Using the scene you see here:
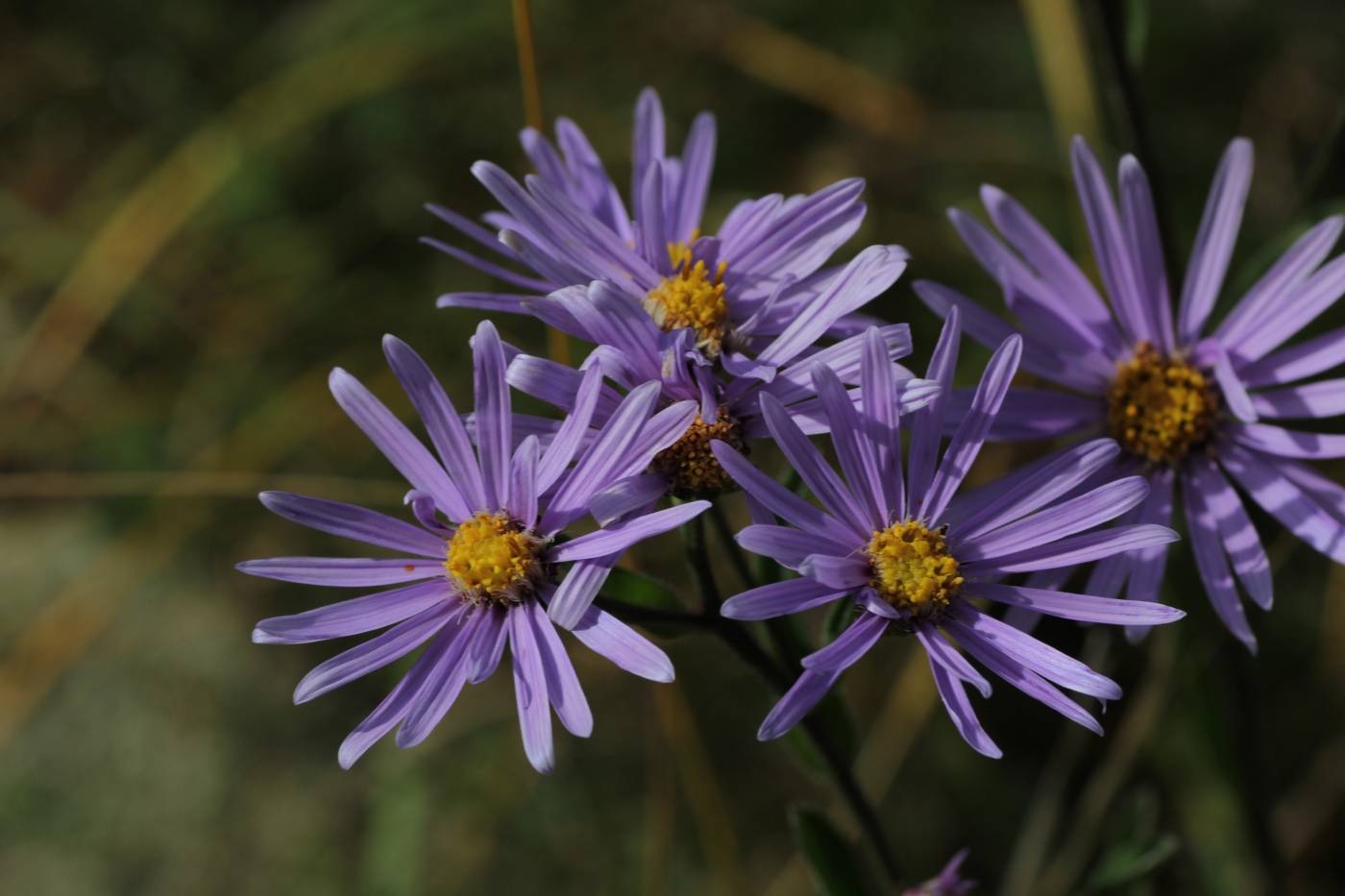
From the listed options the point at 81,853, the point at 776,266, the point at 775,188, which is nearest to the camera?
the point at 776,266

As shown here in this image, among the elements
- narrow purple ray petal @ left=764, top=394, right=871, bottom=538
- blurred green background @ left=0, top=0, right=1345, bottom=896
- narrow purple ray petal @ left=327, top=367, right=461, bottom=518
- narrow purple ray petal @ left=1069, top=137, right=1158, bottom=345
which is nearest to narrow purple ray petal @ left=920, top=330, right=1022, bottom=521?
narrow purple ray petal @ left=764, top=394, right=871, bottom=538

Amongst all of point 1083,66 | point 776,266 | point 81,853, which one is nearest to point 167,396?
point 81,853

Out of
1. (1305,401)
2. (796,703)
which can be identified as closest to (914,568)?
(796,703)

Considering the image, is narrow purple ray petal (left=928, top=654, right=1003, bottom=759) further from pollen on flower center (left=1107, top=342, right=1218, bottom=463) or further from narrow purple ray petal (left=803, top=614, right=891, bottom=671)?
pollen on flower center (left=1107, top=342, right=1218, bottom=463)

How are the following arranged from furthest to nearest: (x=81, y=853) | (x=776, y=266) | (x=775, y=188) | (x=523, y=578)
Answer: (x=775, y=188) < (x=81, y=853) < (x=776, y=266) < (x=523, y=578)

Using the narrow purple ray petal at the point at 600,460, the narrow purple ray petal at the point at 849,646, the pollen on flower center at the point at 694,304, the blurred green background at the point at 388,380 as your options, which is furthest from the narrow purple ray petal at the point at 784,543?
the blurred green background at the point at 388,380

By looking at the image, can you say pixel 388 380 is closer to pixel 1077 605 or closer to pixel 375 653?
pixel 375 653

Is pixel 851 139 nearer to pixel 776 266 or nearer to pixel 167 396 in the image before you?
pixel 776 266
